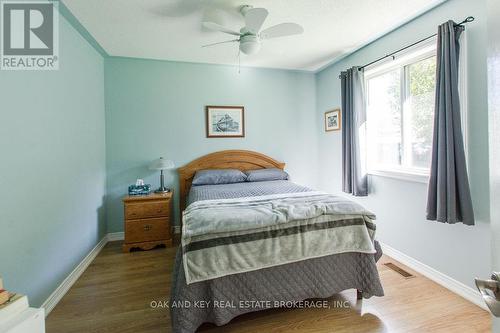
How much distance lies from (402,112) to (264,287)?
2.34 m

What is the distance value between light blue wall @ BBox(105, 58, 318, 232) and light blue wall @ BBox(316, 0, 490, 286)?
1.10m

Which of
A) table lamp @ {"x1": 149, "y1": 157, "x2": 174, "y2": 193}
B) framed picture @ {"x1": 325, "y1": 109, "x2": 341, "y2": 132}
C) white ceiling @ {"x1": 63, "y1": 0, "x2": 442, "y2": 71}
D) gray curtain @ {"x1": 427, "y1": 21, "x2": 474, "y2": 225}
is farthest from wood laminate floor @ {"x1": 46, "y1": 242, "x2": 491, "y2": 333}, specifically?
white ceiling @ {"x1": 63, "y1": 0, "x2": 442, "y2": 71}

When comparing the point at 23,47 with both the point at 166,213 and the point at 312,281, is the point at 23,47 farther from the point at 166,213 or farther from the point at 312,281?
the point at 312,281

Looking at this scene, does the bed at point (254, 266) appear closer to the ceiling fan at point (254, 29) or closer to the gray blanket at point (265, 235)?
the gray blanket at point (265, 235)

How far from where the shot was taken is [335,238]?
171cm

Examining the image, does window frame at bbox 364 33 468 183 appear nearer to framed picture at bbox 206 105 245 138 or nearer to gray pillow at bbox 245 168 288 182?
gray pillow at bbox 245 168 288 182

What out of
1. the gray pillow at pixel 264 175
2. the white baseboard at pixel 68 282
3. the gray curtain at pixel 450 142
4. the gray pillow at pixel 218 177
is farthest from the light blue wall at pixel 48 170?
the gray curtain at pixel 450 142

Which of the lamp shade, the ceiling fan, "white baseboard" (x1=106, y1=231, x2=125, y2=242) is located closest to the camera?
the ceiling fan

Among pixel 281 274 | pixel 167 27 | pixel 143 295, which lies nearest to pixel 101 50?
pixel 167 27

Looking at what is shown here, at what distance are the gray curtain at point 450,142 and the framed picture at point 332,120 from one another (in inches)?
62.3

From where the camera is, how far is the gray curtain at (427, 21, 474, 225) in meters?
1.87

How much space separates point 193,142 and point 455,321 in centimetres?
332

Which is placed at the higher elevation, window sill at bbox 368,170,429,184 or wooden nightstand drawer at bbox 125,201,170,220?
window sill at bbox 368,170,429,184

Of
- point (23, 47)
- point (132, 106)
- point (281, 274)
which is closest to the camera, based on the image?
point (281, 274)
